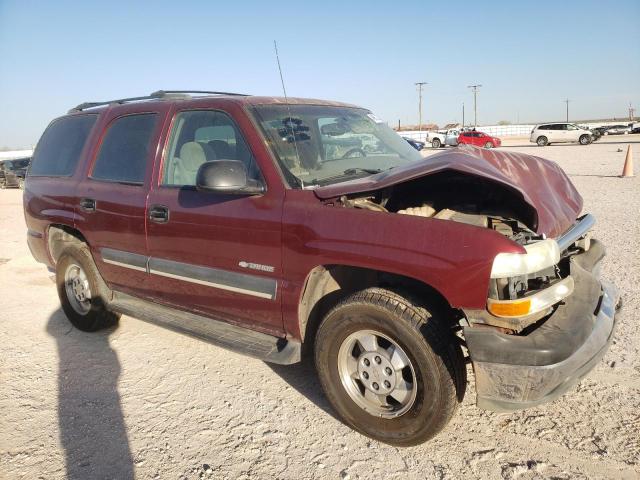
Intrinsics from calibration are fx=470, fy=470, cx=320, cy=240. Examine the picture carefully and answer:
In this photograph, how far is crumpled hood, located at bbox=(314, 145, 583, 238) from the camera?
2436 millimetres

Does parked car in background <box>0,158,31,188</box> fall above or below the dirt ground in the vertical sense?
above

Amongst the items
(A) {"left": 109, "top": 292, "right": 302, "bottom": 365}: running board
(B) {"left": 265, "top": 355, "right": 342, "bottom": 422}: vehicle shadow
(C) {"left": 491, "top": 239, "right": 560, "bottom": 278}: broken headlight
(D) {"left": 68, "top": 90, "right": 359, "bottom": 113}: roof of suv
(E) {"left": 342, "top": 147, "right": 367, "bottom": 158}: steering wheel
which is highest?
(D) {"left": 68, "top": 90, "right": 359, "bottom": 113}: roof of suv

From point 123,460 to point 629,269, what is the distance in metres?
5.34

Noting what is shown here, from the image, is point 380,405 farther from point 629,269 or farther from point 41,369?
point 629,269

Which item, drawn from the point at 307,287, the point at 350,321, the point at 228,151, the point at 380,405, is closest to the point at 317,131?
the point at 228,151

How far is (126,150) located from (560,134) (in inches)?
1500

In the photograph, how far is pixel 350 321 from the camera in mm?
2648

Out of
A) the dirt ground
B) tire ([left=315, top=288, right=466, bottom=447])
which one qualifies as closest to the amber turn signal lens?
tire ([left=315, top=288, right=466, bottom=447])

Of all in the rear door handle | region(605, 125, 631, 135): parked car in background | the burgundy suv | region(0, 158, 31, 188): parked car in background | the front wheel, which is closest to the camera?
the burgundy suv

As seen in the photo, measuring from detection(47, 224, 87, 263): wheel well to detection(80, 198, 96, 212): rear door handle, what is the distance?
409 mm

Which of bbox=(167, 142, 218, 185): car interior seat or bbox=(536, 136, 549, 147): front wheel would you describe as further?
bbox=(536, 136, 549, 147): front wheel

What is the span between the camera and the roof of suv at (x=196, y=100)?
11.0 ft

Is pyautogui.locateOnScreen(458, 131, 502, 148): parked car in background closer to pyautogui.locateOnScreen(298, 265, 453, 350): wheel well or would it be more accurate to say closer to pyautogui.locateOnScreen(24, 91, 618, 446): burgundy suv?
pyautogui.locateOnScreen(24, 91, 618, 446): burgundy suv

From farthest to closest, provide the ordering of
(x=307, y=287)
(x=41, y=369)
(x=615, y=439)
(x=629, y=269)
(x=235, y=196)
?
(x=629, y=269) < (x=41, y=369) < (x=235, y=196) < (x=307, y=287) < (x=615, y=439)
